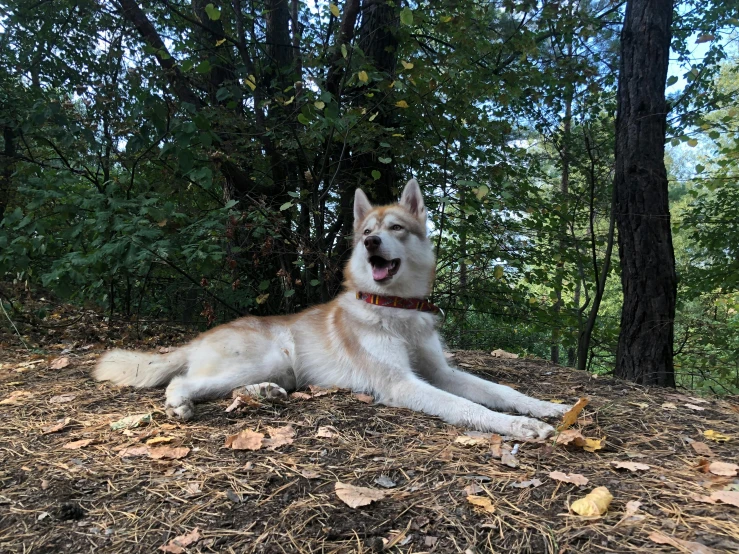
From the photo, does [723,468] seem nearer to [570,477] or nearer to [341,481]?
[570,477]

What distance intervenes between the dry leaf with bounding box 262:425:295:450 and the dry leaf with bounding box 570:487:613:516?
4.78 ft

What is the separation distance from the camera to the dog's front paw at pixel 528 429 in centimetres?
242

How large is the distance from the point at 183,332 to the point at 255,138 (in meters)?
3.65

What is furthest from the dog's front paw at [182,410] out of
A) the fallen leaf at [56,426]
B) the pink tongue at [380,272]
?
the pink tongue at [380,272]

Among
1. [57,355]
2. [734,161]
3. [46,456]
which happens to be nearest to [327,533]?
[46,456]

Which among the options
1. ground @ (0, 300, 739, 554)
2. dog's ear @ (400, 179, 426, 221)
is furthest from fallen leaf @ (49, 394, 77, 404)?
dog's ear @ (400, 179, 426, 221)

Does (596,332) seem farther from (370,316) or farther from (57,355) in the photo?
(57,355)

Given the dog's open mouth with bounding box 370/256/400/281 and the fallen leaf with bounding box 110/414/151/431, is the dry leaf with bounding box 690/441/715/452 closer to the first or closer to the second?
the dog's open mouth with bounding box 370/256/400/281

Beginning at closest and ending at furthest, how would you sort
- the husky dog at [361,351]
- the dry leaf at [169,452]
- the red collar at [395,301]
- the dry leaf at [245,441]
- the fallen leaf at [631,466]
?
the fallen leaf at [631,466], the dry leaf at [169,452], the dry leaf at [245,441], the husky dog at [361,351], the red collar at [395,301]

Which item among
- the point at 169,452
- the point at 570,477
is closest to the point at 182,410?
the point at 169,452

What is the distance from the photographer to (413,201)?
422 centimetres

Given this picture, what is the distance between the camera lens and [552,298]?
23.4ft

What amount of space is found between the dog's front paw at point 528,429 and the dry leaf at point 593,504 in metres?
0.66

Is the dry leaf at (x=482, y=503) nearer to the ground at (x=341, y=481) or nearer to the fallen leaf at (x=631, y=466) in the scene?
the ground at (x=341, y=481)
